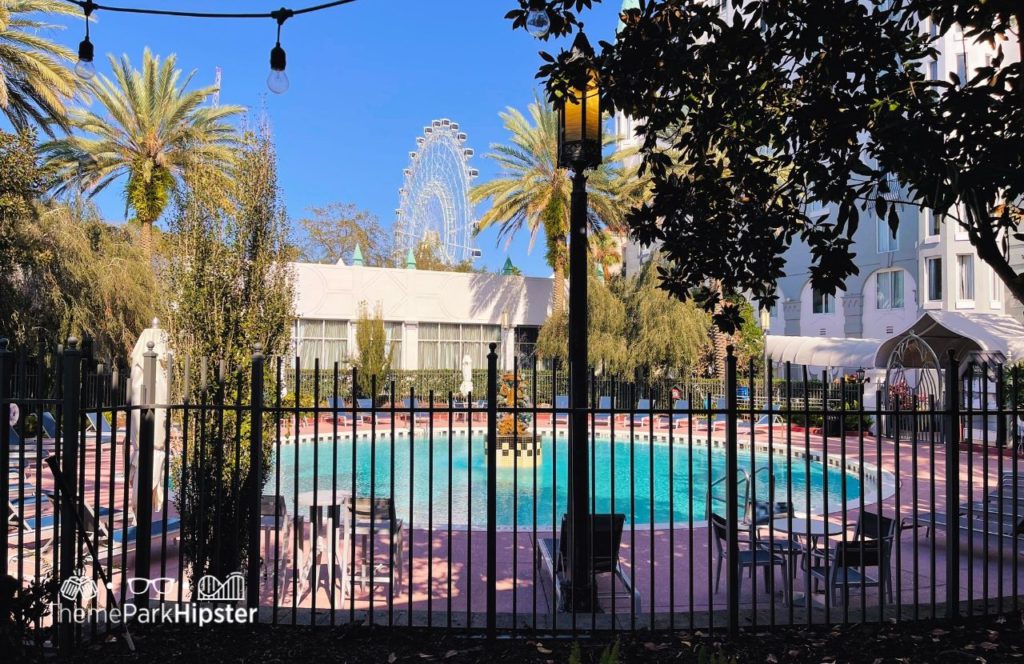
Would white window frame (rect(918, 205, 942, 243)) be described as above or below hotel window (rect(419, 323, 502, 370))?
above

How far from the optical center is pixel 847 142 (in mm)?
3949

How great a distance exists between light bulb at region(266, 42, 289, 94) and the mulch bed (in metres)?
4.16

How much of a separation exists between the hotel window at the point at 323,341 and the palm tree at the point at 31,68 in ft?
41.5

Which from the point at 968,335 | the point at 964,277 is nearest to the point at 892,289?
the point at 964,277

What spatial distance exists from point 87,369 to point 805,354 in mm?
25300

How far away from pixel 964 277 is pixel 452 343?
21054 mm

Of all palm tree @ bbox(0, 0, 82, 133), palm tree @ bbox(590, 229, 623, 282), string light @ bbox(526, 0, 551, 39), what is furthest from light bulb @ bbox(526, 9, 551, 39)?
palm tree @ bbox(590, 229, 623, 282)

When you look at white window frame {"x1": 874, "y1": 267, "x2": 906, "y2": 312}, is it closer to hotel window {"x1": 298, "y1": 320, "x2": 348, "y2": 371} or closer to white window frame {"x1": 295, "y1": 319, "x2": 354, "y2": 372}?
white window frame {"x1": 295, "y1": 319, "x2": 354, "y2": 372}

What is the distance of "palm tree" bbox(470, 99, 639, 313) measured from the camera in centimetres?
2562

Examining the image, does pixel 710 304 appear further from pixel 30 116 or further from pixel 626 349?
pixel 626 349

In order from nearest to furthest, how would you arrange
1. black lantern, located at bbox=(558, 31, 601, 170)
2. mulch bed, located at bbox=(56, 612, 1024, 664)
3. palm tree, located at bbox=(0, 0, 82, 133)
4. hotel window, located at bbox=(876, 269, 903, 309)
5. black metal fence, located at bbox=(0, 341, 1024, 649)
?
mulch bed, located at bbox=(56, 612, 1024, 664) → black metal fence, located at bbox=(0, 341, 1024, 649) → black lantern, located at bbox=(558, 31, 601, 170) → palm tree, located at bbox=(0, 0, 82, 133) → hotel window, located at bbox=(876, 269, 903, 309)

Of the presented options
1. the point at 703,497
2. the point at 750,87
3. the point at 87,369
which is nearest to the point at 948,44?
the point at 703,497

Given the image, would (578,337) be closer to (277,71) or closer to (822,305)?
(277,71)

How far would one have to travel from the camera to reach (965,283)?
2839cm
